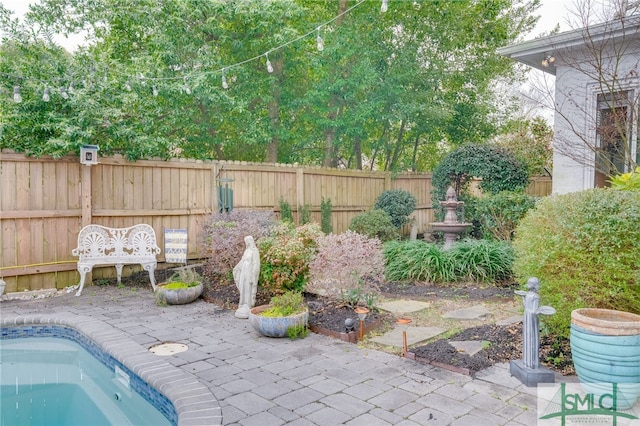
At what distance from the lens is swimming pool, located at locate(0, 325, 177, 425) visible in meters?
3.28

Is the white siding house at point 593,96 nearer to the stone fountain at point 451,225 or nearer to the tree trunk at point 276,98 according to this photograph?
the stone fountain at point 451,225

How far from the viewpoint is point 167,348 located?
3.99 m

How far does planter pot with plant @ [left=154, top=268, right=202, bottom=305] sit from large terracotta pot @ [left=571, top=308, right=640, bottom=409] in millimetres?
4429

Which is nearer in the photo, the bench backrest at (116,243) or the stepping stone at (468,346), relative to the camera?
the stepping stone at (468,346)

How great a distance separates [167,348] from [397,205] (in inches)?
279

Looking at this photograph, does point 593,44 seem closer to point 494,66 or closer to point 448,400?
point 448,400

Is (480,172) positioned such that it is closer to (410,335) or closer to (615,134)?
(615,134)

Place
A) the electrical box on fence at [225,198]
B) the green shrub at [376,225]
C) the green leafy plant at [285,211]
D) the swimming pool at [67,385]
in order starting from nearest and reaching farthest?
1. the swimming pool at [67,385]
2. the electrical box on fence at [225,198]
3. the green leafy plant at [285,211]
4. the green shrub at [376,225]

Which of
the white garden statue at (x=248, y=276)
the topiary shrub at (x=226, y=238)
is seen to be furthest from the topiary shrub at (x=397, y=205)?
the white garden statue at (x=248, y=276)

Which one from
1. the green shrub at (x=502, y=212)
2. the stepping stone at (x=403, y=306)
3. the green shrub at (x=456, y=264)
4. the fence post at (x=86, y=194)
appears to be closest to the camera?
the stepping stone at (x=403, y=306)

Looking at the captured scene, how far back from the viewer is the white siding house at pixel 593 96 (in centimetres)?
592

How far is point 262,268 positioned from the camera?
17.6 feet

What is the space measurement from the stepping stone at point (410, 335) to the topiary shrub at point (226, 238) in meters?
2.47

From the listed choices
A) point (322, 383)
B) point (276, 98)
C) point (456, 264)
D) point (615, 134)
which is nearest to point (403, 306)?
point (456, 264)
